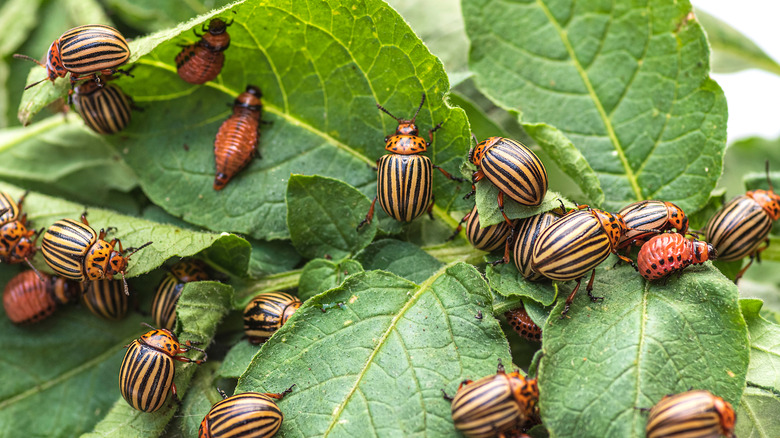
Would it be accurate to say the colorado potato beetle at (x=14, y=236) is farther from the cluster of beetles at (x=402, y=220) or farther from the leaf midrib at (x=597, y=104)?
the leaf midrib at (x=597, y=104)

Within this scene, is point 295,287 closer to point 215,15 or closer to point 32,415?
point 215,15

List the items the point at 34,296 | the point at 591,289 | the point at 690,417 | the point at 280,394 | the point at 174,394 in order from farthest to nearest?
the point at 34,296 → the point at 174,394 → the point at 591,289 → the point at 280,394 → the point at 690,417

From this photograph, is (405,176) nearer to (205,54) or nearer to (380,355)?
(380,355)

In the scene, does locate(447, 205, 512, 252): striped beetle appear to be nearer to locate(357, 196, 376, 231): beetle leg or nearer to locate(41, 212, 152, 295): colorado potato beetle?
locate(357, 196, 376, 231): beetle leg

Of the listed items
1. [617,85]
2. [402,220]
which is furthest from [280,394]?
[617,85]

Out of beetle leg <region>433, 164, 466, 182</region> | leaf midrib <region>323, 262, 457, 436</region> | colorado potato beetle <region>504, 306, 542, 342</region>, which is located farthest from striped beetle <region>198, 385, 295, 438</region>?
beetle leg <region>433, 164, 466, 182</region>

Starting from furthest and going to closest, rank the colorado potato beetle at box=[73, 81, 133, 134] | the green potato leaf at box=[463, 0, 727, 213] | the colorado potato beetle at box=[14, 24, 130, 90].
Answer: the colorado potato beetle at box=[73, 81, 133, 134] → the green potato leaf at box=[463, 0, 727, 213] → the colorado potato beetle at box=[14, 24, 130, 90]

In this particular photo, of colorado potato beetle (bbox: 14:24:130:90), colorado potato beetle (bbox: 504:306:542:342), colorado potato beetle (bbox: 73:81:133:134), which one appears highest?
colorado potato beetle (bbox: 14:24:130:90)
